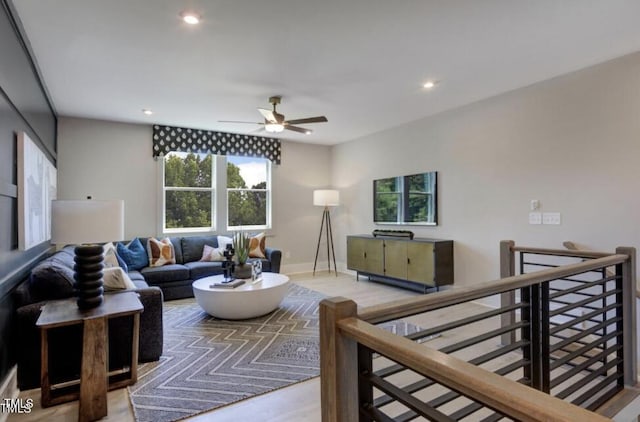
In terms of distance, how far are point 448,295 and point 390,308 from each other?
10.3 inches

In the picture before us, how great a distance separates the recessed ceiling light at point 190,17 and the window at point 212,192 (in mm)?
3508

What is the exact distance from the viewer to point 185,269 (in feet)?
15.3

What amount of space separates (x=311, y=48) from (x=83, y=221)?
2.14 m

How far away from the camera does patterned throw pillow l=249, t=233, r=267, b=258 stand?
17.4 feet

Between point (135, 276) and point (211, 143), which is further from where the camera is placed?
point (211, 143)

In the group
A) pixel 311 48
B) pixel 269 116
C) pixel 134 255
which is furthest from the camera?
pixel 134 255

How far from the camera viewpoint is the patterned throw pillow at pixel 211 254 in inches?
201

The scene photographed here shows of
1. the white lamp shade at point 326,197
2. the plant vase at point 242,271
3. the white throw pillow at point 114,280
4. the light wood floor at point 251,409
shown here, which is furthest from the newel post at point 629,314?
the white lamp shade at point 326,197

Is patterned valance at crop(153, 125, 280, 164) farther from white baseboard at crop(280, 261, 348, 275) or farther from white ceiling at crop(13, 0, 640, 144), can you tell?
white baseboard at crop(280, 261, 348, 275)

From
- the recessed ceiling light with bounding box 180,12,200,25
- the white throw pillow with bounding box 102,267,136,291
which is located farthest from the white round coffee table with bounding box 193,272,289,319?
the recessed ceiling light with bounding box 180,12,200,25

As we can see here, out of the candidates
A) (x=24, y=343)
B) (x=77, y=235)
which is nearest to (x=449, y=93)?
(x=77, y=235)

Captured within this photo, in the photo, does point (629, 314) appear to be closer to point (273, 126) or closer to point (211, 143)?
point (273, 126)

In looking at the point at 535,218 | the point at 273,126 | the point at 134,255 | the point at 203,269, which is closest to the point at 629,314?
the point at 535,218

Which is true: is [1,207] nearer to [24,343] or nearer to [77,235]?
[77,235]
